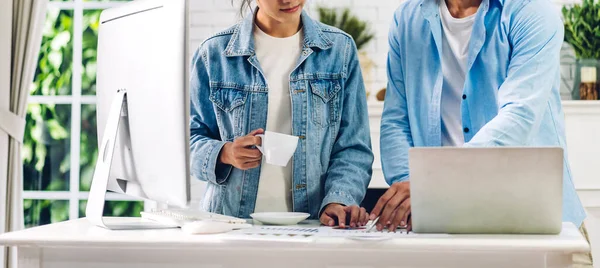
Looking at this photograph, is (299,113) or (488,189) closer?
(488,189)

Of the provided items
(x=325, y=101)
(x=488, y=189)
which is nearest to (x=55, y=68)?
(x=325, y=101)

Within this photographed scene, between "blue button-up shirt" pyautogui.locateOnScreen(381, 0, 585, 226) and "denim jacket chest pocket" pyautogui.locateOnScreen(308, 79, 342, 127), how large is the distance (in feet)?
0.52

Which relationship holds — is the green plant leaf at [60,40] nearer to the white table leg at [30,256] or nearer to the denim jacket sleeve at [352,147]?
the denim jacket sleeve at [352,147]

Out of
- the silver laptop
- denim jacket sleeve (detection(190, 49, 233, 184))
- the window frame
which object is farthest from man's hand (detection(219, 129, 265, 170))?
the window frame

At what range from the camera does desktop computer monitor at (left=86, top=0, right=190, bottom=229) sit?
148cm

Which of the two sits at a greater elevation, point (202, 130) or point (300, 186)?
point (202, 130)

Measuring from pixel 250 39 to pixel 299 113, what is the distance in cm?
26

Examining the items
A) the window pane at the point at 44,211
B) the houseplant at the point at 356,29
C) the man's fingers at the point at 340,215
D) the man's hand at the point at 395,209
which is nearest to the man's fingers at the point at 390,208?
the man's hand at the point at 395,209

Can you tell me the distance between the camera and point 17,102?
3.52 m

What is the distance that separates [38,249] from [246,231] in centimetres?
43

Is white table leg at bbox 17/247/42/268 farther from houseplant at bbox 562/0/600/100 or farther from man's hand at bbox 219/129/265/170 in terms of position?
houseplant at bbox 562/0/600/100

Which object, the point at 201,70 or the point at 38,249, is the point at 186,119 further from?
the point at 201,70

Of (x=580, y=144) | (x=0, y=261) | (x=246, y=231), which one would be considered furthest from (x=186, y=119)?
(x=580, y=144)

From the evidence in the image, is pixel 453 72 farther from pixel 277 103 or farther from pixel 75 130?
pixel 75 130
